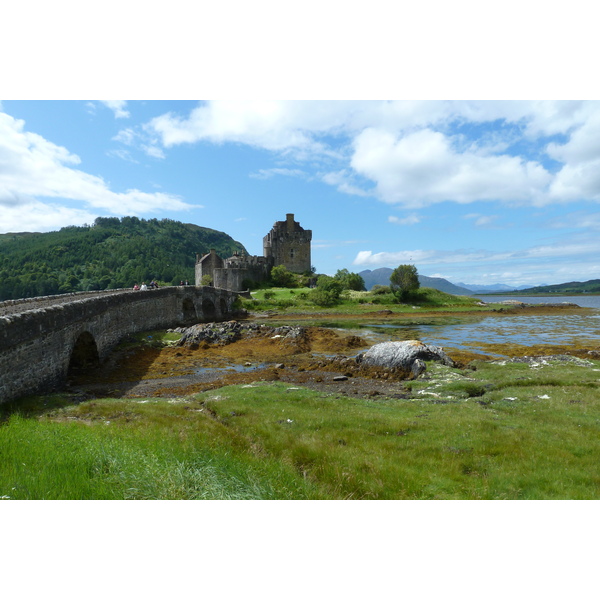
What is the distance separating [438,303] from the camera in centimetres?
7975

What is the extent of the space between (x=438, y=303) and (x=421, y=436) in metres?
74.8

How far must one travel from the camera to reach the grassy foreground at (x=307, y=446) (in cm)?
569

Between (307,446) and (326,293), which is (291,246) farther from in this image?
(307,446)

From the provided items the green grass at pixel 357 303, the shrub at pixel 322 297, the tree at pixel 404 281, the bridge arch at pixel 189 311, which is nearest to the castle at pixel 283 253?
the green grass at pixel 357 303

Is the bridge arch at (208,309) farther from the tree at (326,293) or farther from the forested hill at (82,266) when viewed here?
the forested hill at (82,266)

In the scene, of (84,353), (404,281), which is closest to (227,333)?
(84,353)

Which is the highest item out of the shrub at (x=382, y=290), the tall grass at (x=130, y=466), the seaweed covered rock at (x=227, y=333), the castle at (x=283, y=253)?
the castle at (x=283, y=253)

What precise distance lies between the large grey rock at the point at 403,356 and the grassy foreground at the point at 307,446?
4600 millimetres

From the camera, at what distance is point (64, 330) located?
17.2 m

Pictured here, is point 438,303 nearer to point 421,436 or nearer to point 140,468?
point 421,436

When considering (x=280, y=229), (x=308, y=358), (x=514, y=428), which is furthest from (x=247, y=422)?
(x=280, y=229)

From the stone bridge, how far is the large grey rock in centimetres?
1615

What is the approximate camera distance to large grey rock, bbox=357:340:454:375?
20.5 meters

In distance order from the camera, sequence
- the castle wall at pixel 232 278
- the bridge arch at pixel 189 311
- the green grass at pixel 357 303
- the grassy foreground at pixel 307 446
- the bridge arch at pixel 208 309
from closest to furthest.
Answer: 1. the grassy foreground at pixel 307 446
2. the bridge arch at pixel 189 311
3. the bridge arch at pixel 208 309
4. the green grass at pixel 357 303
5. the castle wall at pixel 232 278
